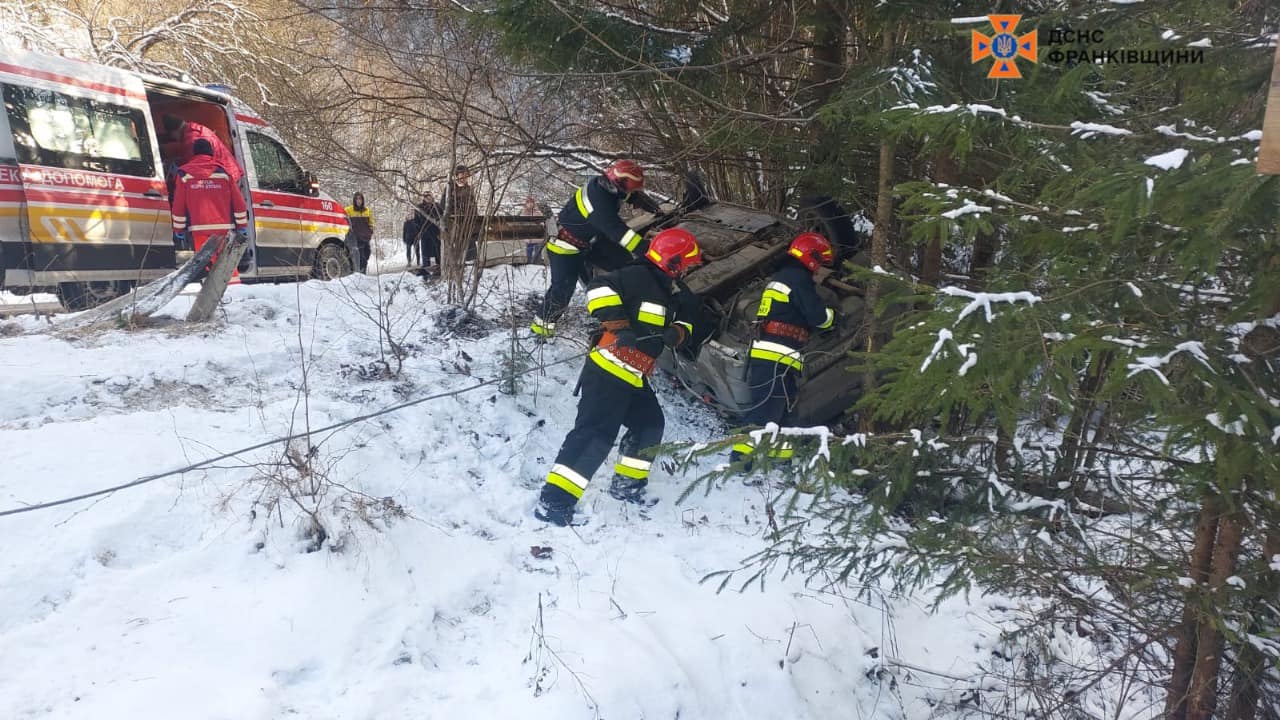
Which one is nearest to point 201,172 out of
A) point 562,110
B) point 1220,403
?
point 562,110

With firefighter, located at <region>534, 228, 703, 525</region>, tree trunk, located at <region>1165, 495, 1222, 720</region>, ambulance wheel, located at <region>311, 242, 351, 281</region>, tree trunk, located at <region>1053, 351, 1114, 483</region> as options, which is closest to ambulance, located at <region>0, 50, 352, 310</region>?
ambulance wheel, located at <region>311, 242, 351, 281</region>

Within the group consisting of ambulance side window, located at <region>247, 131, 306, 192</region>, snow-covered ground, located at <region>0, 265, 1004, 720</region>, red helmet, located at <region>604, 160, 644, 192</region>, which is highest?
ambulance side window, located at <region>247, 131, 306, 192</region>

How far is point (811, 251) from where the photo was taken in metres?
4.66

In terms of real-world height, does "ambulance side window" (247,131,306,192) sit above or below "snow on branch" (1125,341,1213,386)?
above

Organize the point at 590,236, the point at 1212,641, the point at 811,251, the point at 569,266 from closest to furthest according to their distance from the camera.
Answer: the point at 1212,641 → the point at 811,251 → the point at 590,236 → the point at 569,266

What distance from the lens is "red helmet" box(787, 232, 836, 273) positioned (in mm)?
4645

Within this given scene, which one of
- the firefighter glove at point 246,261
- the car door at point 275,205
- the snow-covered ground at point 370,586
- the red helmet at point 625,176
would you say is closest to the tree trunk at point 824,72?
the red helmet at point 625,176

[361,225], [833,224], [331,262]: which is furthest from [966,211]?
[361,225]

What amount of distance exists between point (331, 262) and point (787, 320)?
710cm

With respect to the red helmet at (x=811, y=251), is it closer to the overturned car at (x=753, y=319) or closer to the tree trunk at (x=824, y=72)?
the overturned car at (x=753, y=319)

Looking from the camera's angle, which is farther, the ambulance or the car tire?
the ambulance

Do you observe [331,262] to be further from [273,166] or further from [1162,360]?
[1162,360]

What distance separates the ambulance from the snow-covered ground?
2.10m

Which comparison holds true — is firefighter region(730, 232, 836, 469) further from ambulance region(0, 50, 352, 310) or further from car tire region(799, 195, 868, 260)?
ambulance region(0, 50, 352, 310)
